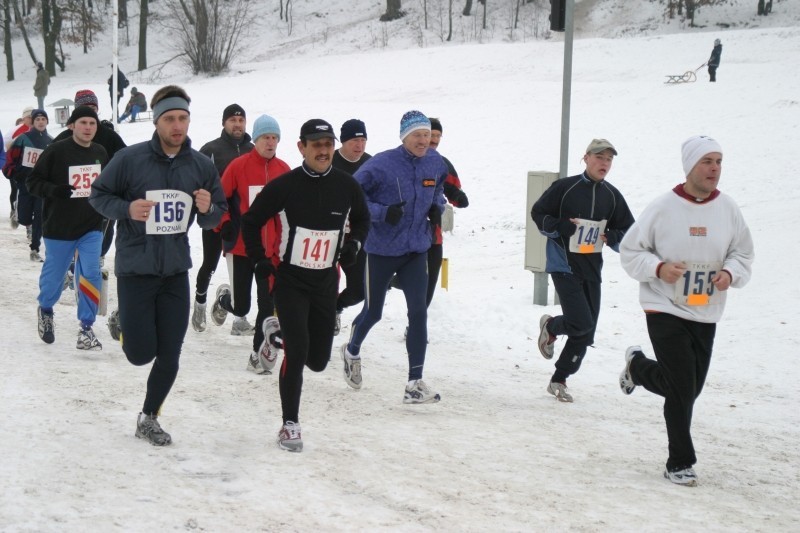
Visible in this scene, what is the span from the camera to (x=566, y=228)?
7.49m

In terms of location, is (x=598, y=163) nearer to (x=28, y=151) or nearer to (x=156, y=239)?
(x=156, y=239)

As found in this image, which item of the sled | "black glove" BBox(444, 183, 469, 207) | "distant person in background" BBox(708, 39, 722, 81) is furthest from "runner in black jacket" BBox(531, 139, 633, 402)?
"distant person in background" BBox(708, 39, 722, 81)

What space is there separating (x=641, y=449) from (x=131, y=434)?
324cm

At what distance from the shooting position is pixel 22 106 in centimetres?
4250

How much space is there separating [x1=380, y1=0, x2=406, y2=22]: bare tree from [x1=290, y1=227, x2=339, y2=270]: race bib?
183 ft

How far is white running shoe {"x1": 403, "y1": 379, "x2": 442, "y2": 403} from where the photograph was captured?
730 centimetres

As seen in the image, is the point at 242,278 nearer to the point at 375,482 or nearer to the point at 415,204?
the point at 415,204

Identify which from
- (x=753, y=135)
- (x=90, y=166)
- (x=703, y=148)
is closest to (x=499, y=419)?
(x=703, y=148)

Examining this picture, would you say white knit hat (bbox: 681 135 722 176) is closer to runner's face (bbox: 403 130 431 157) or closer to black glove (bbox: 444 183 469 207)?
runner's face (bbox: 403 130 431 157)

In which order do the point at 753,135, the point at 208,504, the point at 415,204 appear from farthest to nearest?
the point at 753,135, the point at 415,204, the point at 208,504

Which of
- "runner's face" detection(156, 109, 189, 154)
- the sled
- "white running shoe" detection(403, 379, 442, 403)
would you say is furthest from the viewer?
the sled

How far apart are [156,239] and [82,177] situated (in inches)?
124

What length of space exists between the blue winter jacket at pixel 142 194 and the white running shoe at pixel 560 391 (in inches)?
131

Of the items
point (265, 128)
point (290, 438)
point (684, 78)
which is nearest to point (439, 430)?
point (290, 438)
